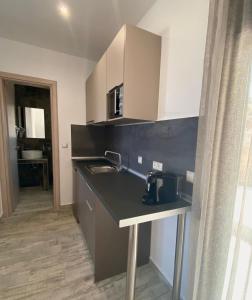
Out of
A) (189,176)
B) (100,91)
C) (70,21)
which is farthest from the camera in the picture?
(100,91)

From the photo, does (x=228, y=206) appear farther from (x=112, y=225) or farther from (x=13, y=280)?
(x=13, y=280)

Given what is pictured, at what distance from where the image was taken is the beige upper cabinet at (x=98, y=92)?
5.90 feet

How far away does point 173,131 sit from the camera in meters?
1.30

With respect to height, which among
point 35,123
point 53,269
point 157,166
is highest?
point 35,123

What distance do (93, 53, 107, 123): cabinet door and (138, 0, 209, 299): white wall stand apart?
2.04 ft

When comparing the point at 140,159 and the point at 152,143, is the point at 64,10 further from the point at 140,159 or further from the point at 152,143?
the point at 140,159

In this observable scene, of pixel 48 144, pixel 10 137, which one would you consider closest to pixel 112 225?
pixel 10 137

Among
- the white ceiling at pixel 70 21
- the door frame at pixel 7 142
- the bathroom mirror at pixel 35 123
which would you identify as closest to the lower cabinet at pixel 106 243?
the door frame at pixel 7 142

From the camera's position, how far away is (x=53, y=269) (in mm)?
1521

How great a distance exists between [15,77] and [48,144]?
1995 millimetres

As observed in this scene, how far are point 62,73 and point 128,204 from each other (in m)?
2.42

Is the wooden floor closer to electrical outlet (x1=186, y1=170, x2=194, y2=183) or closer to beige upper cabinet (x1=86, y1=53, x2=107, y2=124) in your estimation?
electrical outlet (x1=186, y1=170, x2=194, y2=183)

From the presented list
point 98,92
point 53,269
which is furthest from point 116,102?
point 53,269

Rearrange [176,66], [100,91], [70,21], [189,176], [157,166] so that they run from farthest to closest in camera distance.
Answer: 1. [100,91]
2. [70,21]
3. [157,166]
4. [176,66]
5. [189,176]
